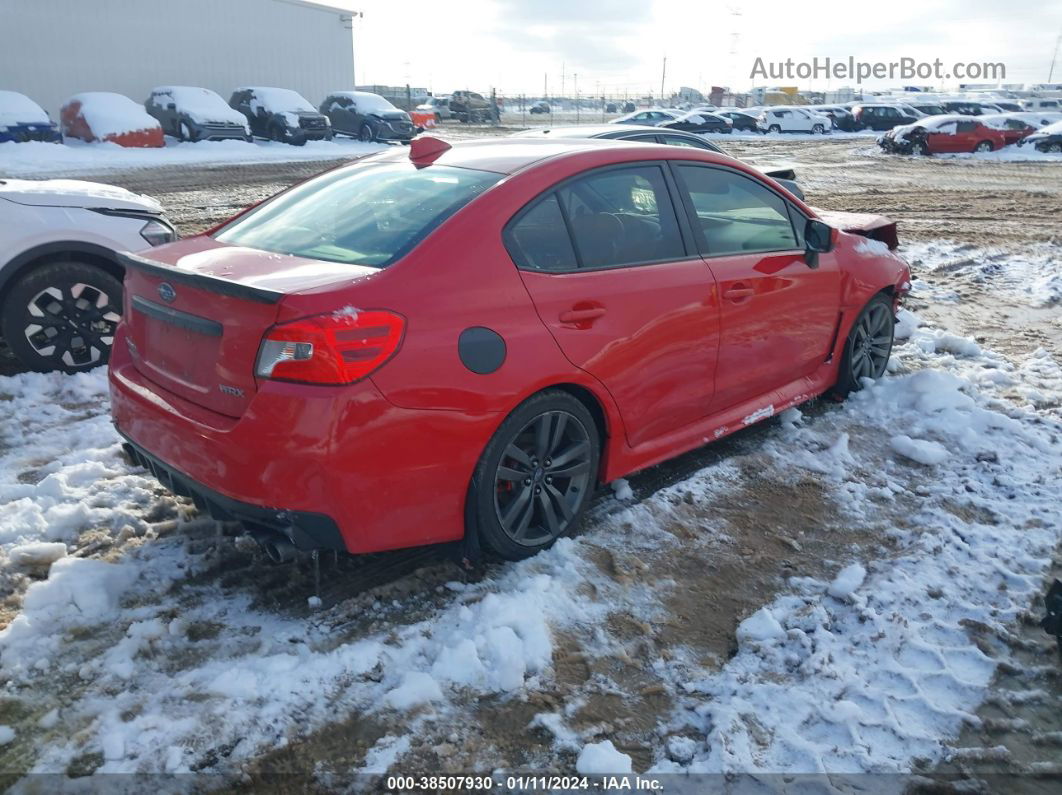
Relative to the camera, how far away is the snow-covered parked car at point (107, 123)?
71.8 feet

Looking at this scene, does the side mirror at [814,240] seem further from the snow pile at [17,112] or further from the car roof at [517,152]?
the snow pile at [17,112]

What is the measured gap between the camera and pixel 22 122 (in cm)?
1958

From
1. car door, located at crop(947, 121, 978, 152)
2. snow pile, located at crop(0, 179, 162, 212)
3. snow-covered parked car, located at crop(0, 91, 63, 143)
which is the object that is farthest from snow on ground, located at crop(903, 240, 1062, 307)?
car door, located at crop(947, 121, 978, 152)

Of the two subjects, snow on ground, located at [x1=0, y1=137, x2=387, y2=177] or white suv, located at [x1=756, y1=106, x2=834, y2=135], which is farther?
white suv, located at [x1=756, y1=106, x2=834, y2=135]

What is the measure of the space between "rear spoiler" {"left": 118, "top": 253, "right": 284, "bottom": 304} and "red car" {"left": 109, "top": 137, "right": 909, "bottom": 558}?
1 centimetres

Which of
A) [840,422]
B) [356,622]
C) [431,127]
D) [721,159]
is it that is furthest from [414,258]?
[431,127]

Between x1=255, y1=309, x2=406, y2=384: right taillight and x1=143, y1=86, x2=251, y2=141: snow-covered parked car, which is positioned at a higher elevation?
x1=143, y1=86, x2=251, y2=141: snow-covered parked car

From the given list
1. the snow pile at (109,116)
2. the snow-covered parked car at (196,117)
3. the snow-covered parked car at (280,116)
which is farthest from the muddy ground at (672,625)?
the snow-covered parked car at (280,116)

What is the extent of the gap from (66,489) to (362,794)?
2449 millimetres

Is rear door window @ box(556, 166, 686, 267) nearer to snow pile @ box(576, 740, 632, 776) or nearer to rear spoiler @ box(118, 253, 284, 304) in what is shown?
rear spoiler @ box(118, 253, 284, 304)

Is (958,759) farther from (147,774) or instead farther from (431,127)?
(431,127)

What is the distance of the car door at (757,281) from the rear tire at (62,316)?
378 cm

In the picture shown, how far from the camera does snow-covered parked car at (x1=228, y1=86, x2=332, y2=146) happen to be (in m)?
25.3

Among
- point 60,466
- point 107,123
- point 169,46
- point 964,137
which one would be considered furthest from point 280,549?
point 964,137
